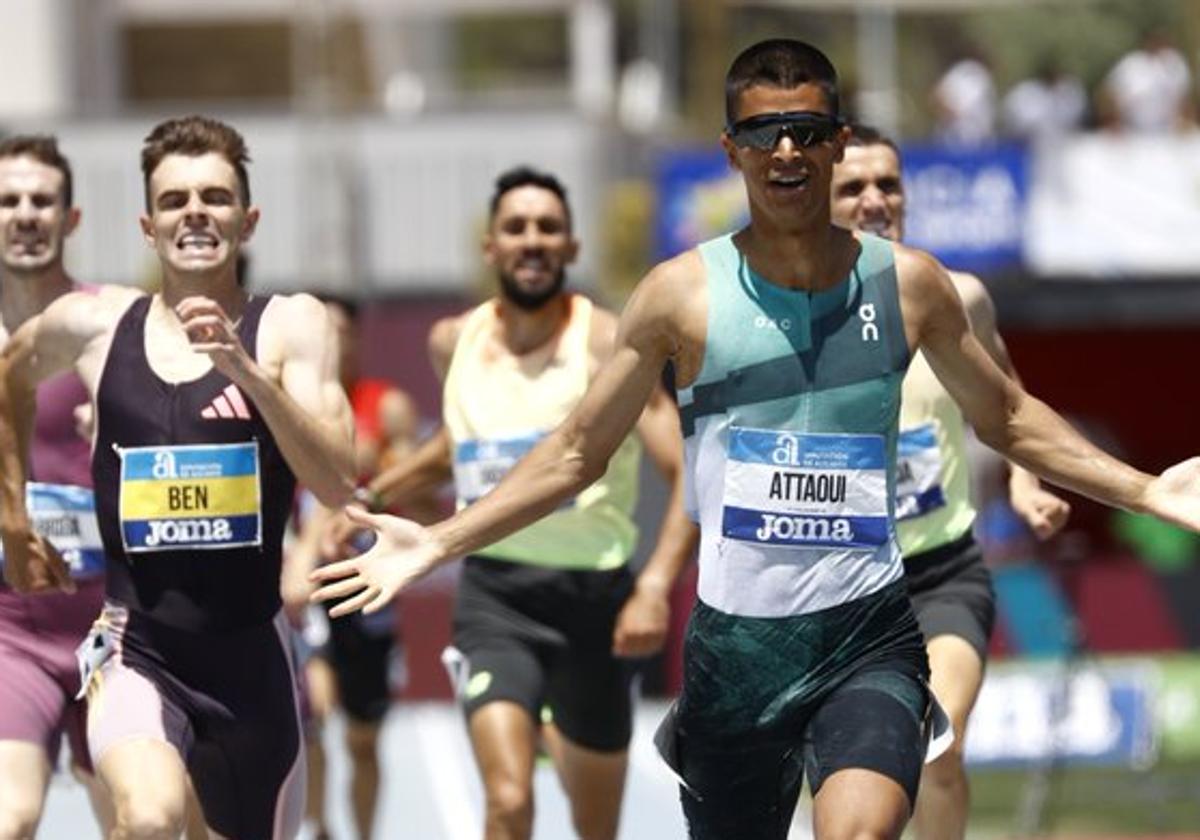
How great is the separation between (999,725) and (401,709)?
6008 millimetres

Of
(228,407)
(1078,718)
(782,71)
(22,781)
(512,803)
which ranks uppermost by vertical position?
(782,71)

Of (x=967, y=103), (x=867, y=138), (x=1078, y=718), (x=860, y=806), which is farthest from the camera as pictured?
(x=967, y=103)

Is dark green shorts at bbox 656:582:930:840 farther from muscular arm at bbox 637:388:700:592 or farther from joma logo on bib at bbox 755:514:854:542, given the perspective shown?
muscular arm at bbox 637:388:700:592

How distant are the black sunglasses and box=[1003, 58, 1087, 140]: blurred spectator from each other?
18292mm

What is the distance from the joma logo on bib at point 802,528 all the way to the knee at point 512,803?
2363 mm

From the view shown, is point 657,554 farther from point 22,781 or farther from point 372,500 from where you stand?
point 22,781

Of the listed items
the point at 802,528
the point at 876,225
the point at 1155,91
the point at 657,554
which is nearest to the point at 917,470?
the point at 876,225

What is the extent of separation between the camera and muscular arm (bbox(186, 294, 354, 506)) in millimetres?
7621

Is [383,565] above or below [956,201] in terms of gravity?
above

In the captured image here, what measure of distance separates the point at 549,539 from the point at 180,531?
2.07 meters

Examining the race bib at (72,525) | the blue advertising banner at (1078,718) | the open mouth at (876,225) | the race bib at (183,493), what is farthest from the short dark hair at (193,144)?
the blue advertising banner at (1078,718)

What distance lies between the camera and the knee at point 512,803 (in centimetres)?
927

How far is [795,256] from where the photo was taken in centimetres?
718

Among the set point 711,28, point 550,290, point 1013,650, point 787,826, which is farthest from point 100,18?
point 787,826
